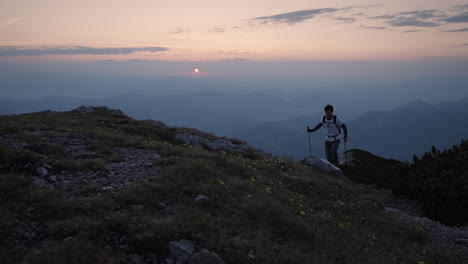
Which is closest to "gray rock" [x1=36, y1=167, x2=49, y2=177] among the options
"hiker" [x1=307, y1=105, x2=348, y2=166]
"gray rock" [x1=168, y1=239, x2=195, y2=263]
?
"gray rock" [x1=168, y1=239, x2=195, y2=263]

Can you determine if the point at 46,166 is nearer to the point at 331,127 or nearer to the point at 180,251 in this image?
the point at 180,251

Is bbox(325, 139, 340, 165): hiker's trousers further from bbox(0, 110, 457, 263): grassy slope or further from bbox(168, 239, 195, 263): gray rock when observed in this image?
bbox(168, 239, 195, 263): gray rock

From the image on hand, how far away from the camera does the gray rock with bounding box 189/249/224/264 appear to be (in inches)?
205

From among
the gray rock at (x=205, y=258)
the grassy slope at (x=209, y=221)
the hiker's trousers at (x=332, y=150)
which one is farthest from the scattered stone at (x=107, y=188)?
the hiker's trousers at (x=332, y=150)

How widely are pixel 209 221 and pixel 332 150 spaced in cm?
1421

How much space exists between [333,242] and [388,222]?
3986 mm

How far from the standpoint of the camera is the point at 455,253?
28.7ft

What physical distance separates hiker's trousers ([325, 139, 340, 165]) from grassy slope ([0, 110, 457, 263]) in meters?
7.79

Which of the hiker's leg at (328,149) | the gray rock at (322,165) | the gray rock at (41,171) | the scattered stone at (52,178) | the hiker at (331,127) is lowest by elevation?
the gray rock at (322,165)

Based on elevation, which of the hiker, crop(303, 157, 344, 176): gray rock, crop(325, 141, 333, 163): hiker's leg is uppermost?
the hiker

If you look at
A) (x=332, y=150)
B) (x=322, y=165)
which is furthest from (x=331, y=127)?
(x=322, y=165)

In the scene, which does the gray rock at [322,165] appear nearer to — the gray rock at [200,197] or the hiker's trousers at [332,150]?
the hiker's trousers at [332,150]

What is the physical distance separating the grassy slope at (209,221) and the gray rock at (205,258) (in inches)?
13.8

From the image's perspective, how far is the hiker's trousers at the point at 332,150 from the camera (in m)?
18.6
